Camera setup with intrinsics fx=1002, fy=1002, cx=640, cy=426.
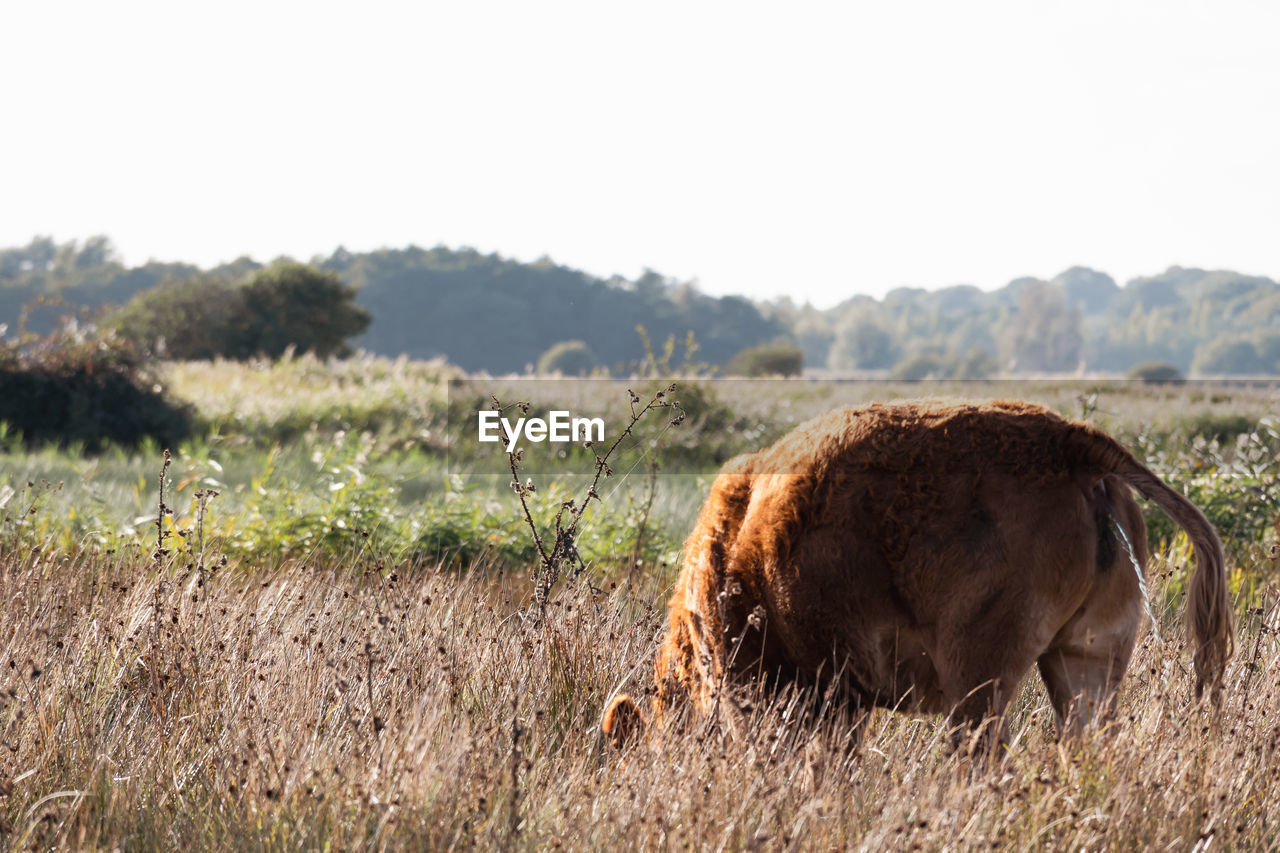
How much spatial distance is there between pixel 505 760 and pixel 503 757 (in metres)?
0.24

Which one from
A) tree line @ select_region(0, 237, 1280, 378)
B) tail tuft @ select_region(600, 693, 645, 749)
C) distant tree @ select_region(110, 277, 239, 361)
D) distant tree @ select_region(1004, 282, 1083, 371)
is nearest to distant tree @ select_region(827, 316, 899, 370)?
tree line @ select_region(0, 237, 1280, 378)

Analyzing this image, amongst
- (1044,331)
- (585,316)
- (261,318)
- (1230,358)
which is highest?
(1044,331)

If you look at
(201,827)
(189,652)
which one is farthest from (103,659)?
(201,827)

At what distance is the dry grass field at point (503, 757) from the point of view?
2268 mm

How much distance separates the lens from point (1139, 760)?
2551 millimetres

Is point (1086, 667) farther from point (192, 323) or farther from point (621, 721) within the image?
point (192, 323)

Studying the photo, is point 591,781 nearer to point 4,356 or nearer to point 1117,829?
point 1117,829

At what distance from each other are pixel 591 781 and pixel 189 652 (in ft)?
5.00

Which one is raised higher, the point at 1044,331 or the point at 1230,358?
the point at 1044,331

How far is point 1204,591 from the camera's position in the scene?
253cm

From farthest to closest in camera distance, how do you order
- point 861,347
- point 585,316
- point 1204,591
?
1. point 861,347
2. point 585,316
3. point 1204,591

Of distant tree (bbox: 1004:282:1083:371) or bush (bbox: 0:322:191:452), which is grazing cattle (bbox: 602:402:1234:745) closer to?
bush (bbox: 0:322:191:452)

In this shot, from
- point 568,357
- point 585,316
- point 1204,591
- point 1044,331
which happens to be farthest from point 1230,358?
point 1204,591

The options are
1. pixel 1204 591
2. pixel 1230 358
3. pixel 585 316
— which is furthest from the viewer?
pixel 1230 358
